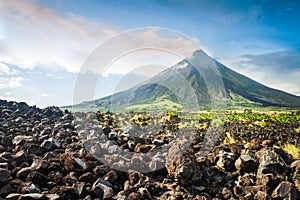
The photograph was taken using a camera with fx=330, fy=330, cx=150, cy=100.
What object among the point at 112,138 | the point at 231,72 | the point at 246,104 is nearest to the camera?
the point at 112,138

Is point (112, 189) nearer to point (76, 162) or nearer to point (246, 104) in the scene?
point (76, 162)

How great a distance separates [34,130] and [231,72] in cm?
12592

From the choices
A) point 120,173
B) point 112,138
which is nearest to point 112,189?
point 120,173

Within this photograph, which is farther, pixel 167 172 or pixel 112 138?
pixel 112 138

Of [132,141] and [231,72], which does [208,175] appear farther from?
[231,72]

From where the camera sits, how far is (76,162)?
679 centimetres

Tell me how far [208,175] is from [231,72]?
12921cm

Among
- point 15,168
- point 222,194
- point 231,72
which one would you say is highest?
point 231,72

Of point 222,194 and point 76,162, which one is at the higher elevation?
point 76,162

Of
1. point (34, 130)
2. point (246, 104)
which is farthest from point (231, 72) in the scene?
point (34, 130)

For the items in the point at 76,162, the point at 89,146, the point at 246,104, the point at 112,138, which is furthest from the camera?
the point at 246,104

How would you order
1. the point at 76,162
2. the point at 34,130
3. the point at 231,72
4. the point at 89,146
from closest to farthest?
the point at 76,162
the point at 89,146
the point at 34,130
the point at 231,72

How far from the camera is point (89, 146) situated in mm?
8719

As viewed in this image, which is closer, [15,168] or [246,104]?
[15,168]
